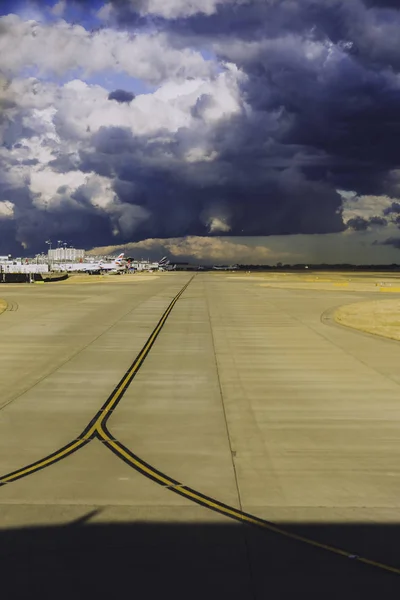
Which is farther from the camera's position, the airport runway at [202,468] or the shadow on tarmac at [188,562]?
the airport runway at [202,468]

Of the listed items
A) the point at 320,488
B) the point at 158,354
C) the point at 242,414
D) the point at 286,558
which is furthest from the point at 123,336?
the point at 286,558

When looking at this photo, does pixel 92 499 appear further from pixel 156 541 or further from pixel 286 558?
pixel 286 558

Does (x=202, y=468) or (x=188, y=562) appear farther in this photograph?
(x=202, y=468)

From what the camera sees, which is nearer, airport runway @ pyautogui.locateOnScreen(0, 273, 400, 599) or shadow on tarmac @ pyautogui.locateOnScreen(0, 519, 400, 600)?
shadow on tarmac @ pyautogui.locateOnScreen(0, 519, 400, 600)
